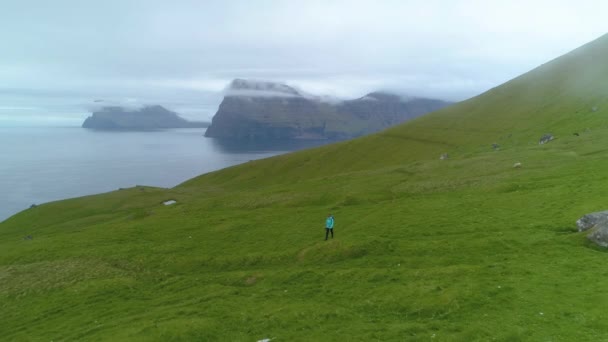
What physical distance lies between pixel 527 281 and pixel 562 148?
65.0 m

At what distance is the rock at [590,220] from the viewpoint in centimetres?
3400

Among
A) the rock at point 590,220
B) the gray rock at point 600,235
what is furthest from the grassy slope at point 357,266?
the gray rock at point 600,235

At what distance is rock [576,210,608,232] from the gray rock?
111 cm

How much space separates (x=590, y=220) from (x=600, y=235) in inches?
127

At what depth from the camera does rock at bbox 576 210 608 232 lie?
34.0 meters

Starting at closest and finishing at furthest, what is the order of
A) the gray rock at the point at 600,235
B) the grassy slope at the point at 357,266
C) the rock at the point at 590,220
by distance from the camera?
1. the grassy slope at the point at 357,266
2. the gray rock at the point at 600,235
3. the rock at the point at 590,220

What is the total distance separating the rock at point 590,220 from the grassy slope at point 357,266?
1.02m

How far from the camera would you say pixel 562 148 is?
261 feet

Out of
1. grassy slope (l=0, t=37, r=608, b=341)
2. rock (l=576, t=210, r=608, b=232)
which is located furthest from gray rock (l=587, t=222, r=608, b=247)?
grassy slope (l=0, t=37, r=608, b=341)

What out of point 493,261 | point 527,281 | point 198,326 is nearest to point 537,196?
point 493,261

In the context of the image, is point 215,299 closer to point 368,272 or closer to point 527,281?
point 368,272

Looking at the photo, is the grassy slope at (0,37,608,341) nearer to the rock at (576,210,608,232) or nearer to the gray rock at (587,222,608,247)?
the rock at (576,210,608,232)

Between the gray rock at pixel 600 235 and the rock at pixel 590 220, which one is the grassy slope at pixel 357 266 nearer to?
the rock at pixel 590 220

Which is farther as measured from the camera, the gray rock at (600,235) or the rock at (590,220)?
the rock at (590,220)
